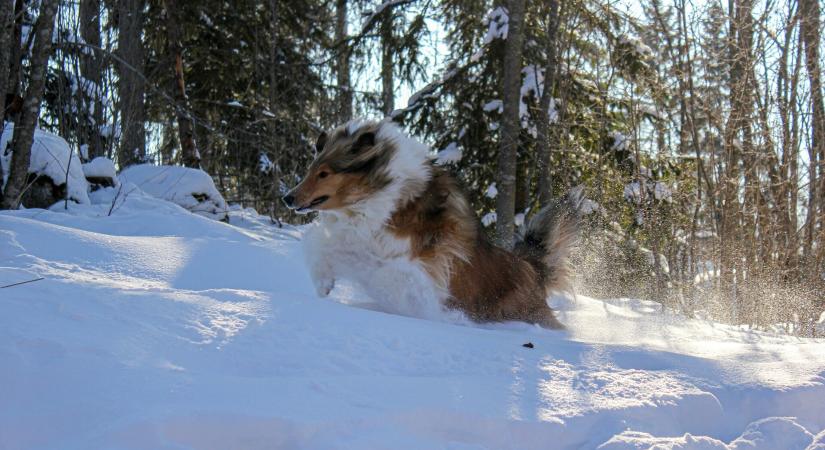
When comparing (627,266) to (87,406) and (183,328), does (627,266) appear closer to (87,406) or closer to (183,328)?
(183,328)

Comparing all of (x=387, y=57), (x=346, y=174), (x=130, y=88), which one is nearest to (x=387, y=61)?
(x=387, y=57)

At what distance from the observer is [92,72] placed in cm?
852

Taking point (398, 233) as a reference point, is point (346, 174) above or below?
above

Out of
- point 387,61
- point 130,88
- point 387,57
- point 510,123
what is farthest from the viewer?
point 387,61

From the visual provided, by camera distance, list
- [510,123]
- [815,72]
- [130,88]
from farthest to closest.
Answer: [510,123] → [130,88] → [815,72]

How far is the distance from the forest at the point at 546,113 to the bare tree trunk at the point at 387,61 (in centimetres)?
5

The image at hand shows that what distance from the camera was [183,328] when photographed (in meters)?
2.58

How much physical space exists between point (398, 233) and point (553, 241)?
1.72 metres

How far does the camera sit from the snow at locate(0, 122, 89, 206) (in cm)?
677

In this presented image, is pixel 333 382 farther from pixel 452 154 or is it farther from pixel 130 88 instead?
pixel 452 154

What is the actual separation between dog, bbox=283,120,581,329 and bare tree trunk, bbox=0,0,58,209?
2.35 m

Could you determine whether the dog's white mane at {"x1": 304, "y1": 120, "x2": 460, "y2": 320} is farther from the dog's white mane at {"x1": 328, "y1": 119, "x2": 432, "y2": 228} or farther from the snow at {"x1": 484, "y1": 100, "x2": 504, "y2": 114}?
the snow at {"x1": 484, "y1": 100, "x2": 504, "y2": 114}

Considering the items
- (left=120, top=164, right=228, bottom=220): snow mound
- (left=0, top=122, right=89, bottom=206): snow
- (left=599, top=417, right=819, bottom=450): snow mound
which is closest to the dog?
(left=599, top=417, right=819, bottom=450): snow mound

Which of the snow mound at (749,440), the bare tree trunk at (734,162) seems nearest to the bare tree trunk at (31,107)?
the snow mound at (749,440)
